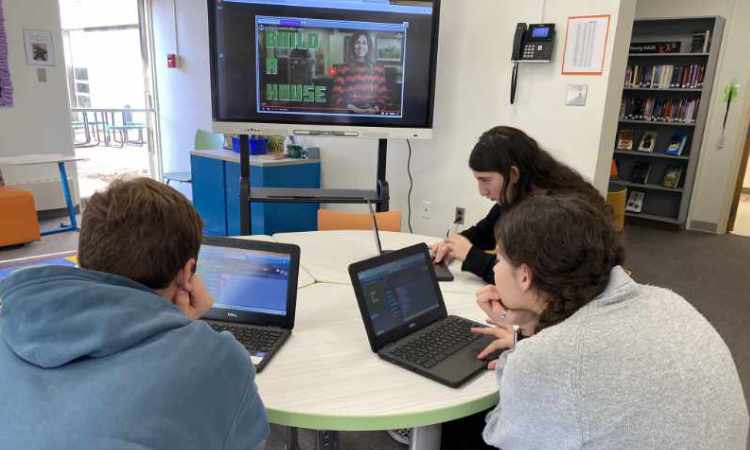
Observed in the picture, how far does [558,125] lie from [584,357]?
2446 millimetres

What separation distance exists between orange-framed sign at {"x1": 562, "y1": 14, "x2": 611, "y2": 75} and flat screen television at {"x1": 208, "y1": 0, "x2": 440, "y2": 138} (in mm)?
742

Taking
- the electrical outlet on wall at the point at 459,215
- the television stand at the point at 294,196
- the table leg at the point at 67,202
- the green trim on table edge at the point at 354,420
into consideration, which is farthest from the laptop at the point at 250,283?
the table leg at the point at 67,202

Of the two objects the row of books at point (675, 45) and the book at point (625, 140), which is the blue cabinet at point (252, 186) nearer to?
the book at point (625, 140)

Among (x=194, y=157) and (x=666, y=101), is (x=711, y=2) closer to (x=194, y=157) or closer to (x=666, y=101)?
(x=666, y=101)

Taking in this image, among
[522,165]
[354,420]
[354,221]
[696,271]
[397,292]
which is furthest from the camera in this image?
[696,271]

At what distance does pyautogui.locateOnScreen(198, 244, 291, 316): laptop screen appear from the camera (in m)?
1.36

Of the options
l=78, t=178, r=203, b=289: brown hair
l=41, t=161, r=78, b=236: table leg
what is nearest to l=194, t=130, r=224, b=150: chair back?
l=41, t=161, r=78, b=236: table leg

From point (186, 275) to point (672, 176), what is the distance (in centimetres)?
606

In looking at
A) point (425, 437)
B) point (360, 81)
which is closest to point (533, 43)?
point (360, 81)

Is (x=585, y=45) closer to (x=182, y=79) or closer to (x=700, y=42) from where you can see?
(x=700, y=42)

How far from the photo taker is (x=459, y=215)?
3559mm

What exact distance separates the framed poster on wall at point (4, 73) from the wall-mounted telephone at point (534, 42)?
4.49 meters

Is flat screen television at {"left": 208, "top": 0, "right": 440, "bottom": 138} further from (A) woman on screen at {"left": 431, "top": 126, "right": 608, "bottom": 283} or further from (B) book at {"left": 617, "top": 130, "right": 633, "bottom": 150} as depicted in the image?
(B) book at {"left": 617, "top": 130, "right": 633, "bottom": 150}

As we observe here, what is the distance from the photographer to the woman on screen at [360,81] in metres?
2.78
